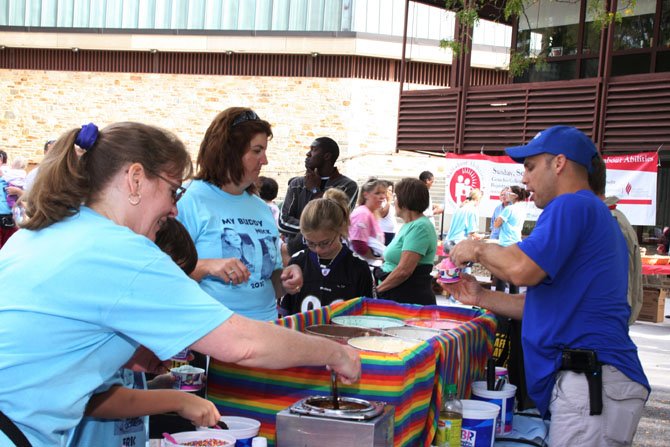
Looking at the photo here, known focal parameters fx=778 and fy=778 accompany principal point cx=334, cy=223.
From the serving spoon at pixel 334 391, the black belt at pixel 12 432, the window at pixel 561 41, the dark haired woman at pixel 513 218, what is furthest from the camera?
the window at pixel 561 41

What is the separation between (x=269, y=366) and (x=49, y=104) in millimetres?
22139

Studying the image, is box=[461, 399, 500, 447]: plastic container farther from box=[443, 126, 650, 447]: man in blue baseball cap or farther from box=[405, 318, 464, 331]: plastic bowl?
box=[405, 318, 464, 331]: plastic bowl

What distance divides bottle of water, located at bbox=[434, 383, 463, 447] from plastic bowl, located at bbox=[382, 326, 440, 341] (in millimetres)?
421

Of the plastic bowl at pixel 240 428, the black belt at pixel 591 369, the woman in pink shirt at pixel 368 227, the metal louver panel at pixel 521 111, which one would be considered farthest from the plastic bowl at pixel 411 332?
the metal louver panel at pixel 521 111

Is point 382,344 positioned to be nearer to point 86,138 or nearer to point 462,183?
point 86,138

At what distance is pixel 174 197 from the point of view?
6.44 feet

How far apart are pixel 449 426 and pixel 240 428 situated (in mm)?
790

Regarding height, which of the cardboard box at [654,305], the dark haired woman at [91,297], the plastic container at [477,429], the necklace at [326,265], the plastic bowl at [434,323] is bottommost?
the cardboard box at [654,305]

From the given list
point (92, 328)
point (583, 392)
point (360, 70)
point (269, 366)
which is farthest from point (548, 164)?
point (360, 70)

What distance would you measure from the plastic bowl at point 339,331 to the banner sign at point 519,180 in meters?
9.73

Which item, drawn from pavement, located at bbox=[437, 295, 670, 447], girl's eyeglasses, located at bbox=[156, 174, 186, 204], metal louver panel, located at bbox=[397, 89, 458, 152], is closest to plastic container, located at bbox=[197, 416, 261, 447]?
girl's eyeglasses, located at bbox=[156, 174, 186, 204]

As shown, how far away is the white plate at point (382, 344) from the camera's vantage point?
2783 mm

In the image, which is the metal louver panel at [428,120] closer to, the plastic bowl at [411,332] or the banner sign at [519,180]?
the banner sign at [519,180]

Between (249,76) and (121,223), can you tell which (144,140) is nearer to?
(121,223)
